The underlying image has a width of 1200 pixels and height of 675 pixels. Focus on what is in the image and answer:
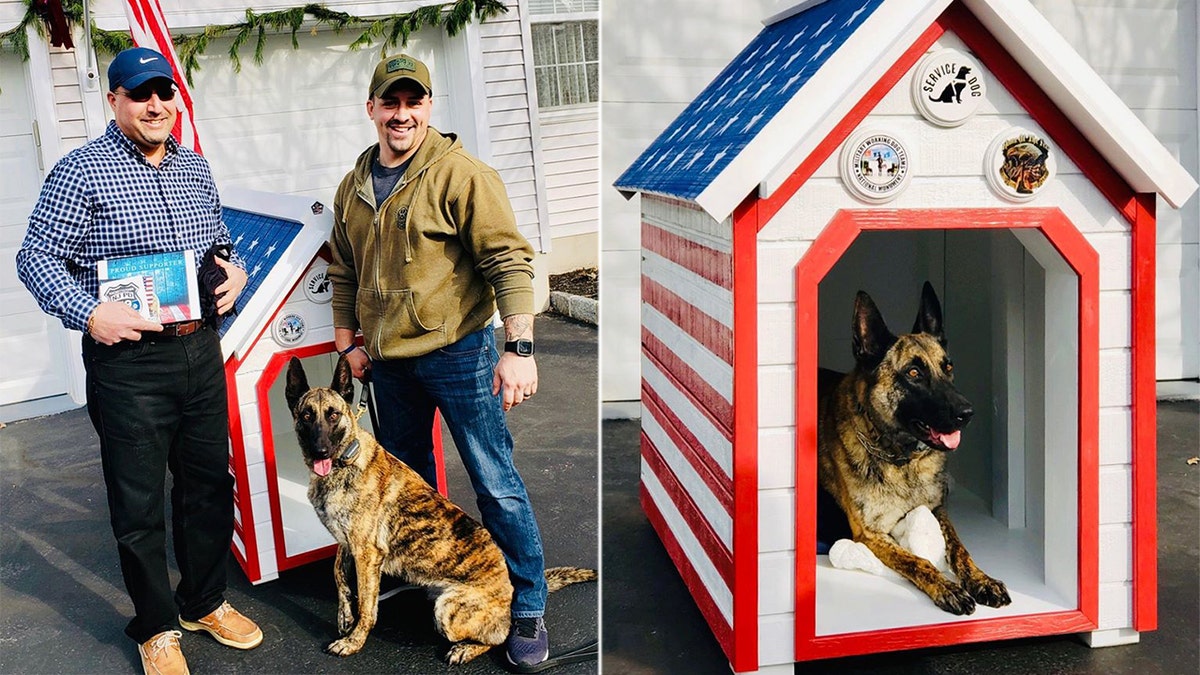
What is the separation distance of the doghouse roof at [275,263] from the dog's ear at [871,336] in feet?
6.10

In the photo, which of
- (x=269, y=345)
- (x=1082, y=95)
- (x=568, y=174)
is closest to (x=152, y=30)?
(x=269, y=345)

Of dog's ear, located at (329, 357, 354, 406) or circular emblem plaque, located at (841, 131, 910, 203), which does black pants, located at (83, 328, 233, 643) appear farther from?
circular emblem plaque, located at (841, 131, 910, 203)

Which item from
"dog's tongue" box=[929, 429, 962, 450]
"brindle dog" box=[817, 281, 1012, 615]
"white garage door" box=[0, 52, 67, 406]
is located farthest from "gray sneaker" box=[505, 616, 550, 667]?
"white garage door" box=[0, 52, 67, 406]

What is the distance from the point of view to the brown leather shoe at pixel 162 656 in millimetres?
3004

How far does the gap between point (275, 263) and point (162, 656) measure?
1.27m

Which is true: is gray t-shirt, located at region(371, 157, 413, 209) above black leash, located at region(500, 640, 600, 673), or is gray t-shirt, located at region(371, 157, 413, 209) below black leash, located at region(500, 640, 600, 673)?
above

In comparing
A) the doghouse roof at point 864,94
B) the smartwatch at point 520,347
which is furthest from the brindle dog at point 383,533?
the doghouse roof at point 864,94

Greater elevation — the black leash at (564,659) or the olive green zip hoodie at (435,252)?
the olive green zip hoodie at (435,252)

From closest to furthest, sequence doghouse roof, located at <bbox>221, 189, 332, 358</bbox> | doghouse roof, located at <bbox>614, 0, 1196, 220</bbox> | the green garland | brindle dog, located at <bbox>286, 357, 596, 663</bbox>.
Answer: doghouse roof, located at <bbox>614, 0, 1196, 220</bbox> → brindle dog, located at <bbox>286, 357, 596, 663</bbox> → doghouse roof, located at <bbox>221, 189, 332, 358</bbox> → the green garland

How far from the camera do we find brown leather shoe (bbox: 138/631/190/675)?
9.86 feet

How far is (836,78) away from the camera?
2.71 m

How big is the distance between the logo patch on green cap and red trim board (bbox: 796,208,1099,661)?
1246 mm

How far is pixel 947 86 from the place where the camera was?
2.82 metres

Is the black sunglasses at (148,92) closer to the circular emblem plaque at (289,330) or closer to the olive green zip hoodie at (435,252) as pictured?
the olive green zip hoodie at (435,252)
